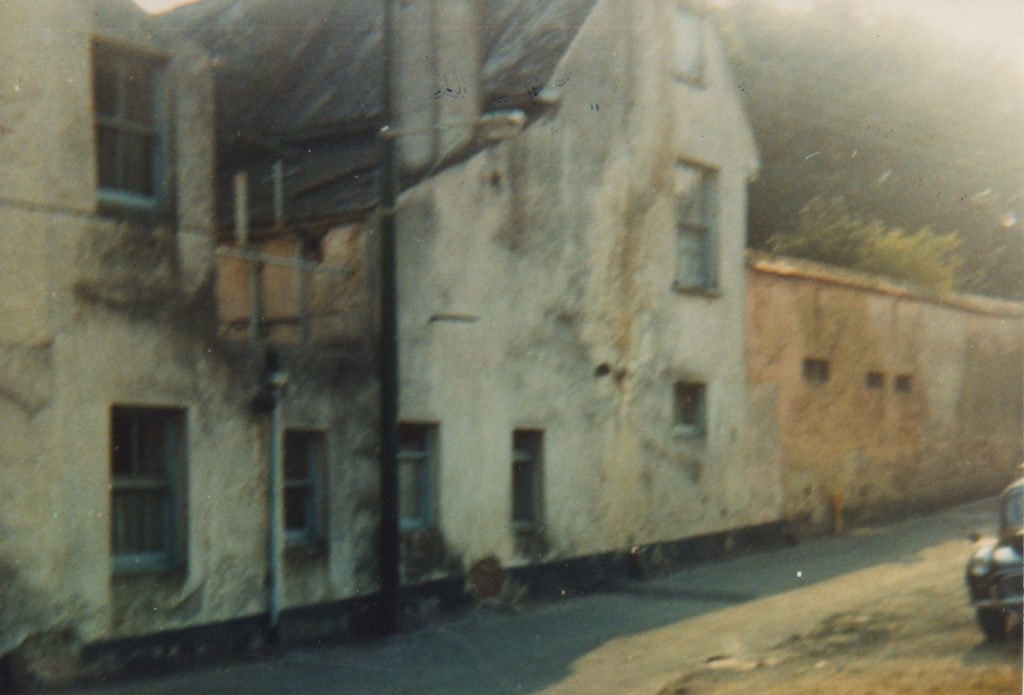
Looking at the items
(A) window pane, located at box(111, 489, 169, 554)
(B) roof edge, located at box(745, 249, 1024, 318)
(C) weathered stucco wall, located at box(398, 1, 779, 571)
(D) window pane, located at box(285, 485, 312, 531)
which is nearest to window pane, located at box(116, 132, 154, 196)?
(A) window pane, located at box(111, 489, 169, 554)

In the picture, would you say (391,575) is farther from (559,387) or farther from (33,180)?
(33,180)

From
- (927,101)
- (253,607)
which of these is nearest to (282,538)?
(253,607)

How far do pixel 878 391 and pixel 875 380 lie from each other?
21 centimetres

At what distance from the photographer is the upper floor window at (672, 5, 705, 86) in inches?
741

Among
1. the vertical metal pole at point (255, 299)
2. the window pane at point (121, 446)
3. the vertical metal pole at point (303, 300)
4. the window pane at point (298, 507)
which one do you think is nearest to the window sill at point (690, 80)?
the vertical metal pole at point (303, 300)

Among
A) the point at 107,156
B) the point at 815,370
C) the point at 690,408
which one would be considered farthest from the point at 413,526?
the point at 815,370

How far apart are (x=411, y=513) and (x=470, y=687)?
3.63 metres

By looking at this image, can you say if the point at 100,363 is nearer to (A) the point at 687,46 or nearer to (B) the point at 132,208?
(B) the point at 132,208

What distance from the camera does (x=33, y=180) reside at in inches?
408

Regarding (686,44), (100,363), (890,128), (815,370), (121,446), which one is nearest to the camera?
(100,363)

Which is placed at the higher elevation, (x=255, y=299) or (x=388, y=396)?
(x=255, y=299)

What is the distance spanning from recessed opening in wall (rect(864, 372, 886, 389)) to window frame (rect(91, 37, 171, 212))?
15061mm

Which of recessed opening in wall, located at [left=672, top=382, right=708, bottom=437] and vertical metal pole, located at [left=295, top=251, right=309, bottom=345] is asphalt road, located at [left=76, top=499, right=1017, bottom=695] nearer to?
recessed opening in wall, located at [left=672, top=382, right=708, bottom=437]

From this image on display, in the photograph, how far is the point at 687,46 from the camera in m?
19.3
